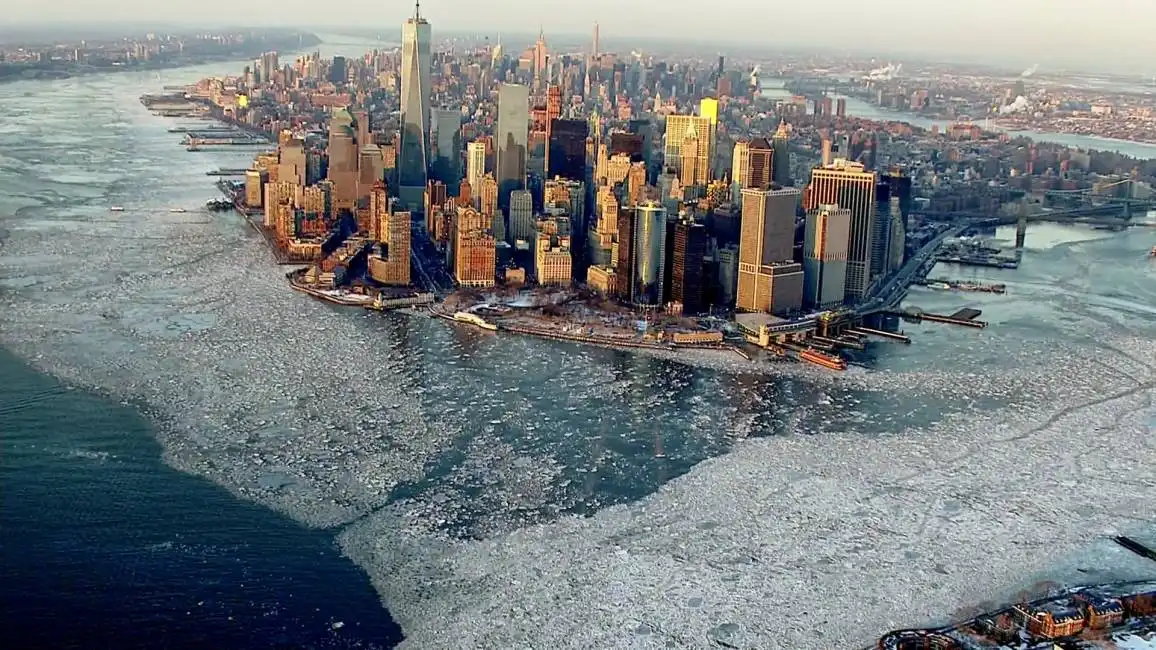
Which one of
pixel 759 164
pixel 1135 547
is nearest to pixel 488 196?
pixel 759 164

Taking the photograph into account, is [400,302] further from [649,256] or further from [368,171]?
[368,171]

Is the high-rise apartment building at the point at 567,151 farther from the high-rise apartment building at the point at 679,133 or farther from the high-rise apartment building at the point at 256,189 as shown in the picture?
the high-rise apartment building at the point at 256,189

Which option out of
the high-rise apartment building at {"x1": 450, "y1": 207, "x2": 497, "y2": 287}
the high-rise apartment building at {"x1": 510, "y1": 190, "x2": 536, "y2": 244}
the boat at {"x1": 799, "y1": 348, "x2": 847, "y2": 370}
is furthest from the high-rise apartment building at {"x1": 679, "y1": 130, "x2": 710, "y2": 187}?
the boat at {"x1": 799, "y1": 348, "x2": 847, "y2": 370}

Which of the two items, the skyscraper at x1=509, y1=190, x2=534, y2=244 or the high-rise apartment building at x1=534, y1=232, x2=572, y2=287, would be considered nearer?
the high-rise apartment building at x1=534, y1=232, x2=572, y2=287

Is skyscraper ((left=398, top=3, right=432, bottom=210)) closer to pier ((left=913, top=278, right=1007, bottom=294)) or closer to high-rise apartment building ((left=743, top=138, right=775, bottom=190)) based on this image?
high-rise apartment building ((left=743, top=138, right=775, bottom=190))

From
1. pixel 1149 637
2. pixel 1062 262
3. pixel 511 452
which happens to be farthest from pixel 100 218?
pixel 1149 637

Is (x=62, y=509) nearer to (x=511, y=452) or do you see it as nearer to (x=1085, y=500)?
(x=511, y=452)
